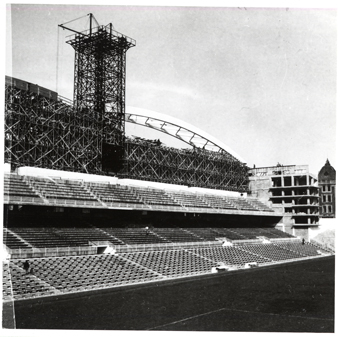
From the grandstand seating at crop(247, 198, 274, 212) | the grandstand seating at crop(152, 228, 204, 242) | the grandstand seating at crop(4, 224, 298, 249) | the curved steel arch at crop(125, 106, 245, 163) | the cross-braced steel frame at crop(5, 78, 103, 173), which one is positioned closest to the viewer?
the grandstand seating at crop(4, 224, 298, 249)

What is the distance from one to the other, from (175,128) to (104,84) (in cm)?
1943

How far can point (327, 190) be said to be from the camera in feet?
301

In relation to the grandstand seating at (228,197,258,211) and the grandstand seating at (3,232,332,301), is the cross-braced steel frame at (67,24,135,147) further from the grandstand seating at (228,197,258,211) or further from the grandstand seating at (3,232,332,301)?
the grandstand seating at (228,197,258,211)

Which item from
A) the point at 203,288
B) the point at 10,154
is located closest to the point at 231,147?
the point at 10,154

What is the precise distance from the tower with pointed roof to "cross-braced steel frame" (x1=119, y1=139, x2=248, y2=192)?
64.6 feet

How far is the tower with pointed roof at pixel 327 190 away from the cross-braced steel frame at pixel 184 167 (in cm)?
1968

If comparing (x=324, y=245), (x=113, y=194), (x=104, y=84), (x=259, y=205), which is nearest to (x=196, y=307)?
(x=113, y=194)

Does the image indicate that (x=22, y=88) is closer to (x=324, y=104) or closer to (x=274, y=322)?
(x=324, y=104)

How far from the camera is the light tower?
53875 mm

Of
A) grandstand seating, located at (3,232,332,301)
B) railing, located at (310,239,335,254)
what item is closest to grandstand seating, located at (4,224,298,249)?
grandstand seating, located at (3,232,332,301)

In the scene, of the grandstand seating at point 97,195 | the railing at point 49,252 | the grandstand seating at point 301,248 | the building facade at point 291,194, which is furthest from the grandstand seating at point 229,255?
the building facade at point 291,194

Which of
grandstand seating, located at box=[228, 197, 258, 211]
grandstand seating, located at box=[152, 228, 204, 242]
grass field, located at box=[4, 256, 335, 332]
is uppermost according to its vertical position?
grandstand seating, located at box=[228, 197, 258, 211]

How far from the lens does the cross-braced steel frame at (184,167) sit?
60094mm

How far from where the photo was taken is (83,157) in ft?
168
